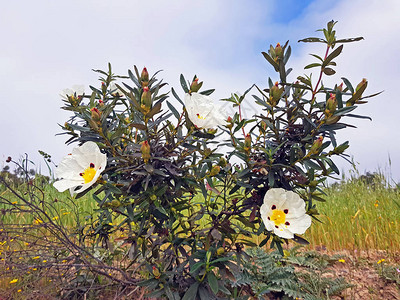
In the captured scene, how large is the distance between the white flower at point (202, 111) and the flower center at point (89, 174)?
0.57 metres

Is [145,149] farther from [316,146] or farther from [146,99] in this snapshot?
[316,146]

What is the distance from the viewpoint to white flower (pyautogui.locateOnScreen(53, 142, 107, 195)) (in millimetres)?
1878

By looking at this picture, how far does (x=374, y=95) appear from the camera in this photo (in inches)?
78.2

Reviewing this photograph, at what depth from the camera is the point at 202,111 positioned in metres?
1.93

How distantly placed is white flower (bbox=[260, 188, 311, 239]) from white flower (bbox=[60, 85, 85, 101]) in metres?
1.49

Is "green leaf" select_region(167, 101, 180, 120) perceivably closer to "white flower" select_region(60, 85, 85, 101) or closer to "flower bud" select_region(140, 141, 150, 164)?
"flower bud" select_region(140, 141, 150, 164)

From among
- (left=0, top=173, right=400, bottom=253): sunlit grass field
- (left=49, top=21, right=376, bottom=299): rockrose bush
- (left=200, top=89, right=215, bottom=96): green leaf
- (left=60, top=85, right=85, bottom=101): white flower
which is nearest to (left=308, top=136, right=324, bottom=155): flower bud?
(left=49, top=21, right=376, bottom=299): rockrose bush

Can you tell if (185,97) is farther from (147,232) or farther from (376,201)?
(376,201)

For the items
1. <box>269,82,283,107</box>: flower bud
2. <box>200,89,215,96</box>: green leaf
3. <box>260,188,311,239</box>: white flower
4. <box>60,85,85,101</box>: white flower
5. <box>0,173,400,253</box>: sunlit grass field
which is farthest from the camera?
<box>0,173,400,253</box>: sunlit grass field

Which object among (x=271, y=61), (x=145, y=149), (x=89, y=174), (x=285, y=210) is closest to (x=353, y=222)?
(x=285, y=210)

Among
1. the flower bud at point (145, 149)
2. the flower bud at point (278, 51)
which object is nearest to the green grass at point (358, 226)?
the flower bud at point (278, 51)

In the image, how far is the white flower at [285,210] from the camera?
1.91m

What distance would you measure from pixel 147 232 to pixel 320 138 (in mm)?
1105

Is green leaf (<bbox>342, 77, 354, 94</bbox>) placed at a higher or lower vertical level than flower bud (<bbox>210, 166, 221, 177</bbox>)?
higher
